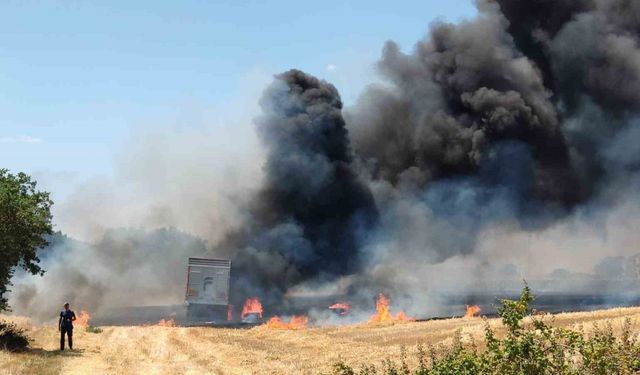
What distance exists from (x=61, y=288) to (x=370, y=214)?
39.0 m

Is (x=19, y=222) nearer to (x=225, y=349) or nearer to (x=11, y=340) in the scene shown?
(x=11, y=340)

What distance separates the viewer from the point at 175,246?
8825cm

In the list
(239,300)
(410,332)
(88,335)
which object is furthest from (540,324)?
(239,300)

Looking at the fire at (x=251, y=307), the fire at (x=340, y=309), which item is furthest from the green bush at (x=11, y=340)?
the fire at (x=340, y=309)

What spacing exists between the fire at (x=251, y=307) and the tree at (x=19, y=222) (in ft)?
119

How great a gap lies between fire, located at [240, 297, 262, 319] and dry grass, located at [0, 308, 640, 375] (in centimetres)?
2263

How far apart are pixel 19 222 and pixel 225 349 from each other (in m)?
9.90

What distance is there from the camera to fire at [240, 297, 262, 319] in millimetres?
61156

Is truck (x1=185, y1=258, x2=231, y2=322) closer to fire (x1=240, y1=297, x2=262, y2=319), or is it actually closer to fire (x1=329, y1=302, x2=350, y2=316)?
fire (x1=240, y1=297, x2=262, y2=319)

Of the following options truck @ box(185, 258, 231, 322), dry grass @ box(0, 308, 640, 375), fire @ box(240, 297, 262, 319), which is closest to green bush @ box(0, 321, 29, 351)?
dry grass @ box(0, 308, 640, 375)

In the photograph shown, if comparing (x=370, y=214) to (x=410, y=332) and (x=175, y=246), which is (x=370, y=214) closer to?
(x=175, y=246)

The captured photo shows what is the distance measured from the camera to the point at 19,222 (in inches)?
964

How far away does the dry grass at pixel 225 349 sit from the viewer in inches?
815

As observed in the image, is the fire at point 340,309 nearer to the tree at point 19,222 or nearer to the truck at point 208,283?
the truck at point 208,283
